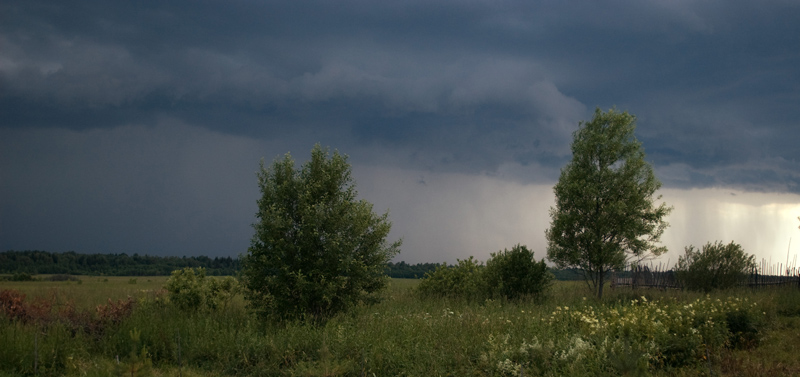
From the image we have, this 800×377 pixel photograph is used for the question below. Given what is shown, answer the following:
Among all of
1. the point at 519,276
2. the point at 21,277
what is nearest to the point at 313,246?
the point at 519,276

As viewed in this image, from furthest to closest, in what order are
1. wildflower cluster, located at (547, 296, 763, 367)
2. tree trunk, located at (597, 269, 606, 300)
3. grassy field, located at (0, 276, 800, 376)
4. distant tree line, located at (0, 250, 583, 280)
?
distant tree line, located at (0, 250, 583, 280) → tree trunk, located at (597, 269, 606, 300) → wildflower cluster, located at (547, 296, 763, 367) → grassy field, located at (0, 276, 800, 376)

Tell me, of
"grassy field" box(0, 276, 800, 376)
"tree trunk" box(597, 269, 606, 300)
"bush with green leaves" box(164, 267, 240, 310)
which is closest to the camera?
"grassy field" box(0, 276, 800, 376)

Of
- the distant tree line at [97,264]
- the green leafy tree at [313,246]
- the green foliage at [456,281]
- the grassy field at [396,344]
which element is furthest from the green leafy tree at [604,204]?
the distant tree line at [97,264]

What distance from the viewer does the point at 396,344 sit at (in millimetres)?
11375

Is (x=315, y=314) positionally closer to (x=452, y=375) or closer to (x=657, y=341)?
(x=452, y=375)

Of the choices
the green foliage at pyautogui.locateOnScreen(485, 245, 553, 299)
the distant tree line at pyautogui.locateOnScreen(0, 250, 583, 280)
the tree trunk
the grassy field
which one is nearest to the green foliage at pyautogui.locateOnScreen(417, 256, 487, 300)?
the green foliage at pyautogui.locateOnScreen(485, 245, 553, 299)

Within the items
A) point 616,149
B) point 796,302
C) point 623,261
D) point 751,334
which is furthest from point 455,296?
point 796,302

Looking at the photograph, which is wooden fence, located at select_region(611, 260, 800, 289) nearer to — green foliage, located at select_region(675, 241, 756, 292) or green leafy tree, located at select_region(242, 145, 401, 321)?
green foliage, located at select_region(675, 241, 756, 292)

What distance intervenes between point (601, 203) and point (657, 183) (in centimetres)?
322

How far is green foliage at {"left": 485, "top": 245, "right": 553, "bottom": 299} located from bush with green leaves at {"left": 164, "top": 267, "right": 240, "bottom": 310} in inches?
460

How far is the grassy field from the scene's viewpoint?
34.7ft

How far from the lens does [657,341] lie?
1210 centimetres

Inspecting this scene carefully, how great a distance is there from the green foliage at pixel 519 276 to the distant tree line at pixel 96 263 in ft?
112

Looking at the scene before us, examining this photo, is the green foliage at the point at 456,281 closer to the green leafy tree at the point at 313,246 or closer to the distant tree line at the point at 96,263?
the green leafy tree at the point at 313,246
